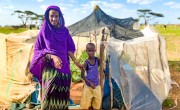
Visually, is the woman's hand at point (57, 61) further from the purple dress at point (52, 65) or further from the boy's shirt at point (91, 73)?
the boy's shirt at point (91, 73)

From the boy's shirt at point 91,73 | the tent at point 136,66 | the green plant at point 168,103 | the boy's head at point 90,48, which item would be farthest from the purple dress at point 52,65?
the green plant at point 168,103

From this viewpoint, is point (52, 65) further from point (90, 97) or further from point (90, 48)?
point (90, 97)

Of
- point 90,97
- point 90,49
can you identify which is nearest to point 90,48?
Answer: point 90,49

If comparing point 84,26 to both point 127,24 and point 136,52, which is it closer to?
point 136,52

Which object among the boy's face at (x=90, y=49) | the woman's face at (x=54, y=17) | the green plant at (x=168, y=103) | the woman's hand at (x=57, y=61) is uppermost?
the woman's face at (x=54, y=17)

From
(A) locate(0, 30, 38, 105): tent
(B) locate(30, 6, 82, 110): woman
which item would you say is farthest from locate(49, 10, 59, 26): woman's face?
(A) locate(0, 30, 38, 105): tent

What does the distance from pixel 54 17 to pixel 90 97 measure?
5.42 feet

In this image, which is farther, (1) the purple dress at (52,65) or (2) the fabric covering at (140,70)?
(2) the fabric covering at (140,70)

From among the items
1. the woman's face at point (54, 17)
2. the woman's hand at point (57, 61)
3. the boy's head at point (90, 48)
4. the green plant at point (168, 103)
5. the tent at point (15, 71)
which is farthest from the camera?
the green plant at point (168, 103)

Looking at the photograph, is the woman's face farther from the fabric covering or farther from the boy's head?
the fabric covering

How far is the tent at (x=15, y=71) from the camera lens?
6.30m

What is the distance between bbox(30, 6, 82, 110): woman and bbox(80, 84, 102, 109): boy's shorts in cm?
93

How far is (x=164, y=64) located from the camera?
6574mm

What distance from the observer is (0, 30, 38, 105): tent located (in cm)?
630
